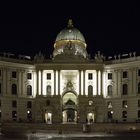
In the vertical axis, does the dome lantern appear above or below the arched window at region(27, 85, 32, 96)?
above

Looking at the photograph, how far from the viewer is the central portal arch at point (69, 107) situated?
419 ft

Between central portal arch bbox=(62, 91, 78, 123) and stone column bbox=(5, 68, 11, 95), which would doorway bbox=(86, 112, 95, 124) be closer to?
central portal arch bbox=(62, 91, 78, 123)

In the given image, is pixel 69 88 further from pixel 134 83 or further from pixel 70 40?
pixel 134 83

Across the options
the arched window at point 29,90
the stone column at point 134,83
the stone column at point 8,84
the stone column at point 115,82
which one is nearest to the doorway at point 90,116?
the stone column at point 115,82

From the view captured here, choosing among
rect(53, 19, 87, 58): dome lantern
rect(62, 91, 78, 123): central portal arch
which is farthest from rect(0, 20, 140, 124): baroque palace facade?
rect(53, 19, 87, 58): dome lantern

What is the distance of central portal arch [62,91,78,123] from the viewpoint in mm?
127794

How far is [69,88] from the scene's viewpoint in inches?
5015

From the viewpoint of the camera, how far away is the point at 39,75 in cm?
12769

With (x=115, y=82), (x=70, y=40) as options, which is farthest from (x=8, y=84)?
(x=115, y=82)

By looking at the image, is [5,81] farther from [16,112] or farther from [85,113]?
[85,113]

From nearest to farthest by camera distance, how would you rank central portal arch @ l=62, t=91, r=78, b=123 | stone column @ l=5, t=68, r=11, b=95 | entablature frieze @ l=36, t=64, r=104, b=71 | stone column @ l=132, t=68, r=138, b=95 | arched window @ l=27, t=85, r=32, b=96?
stone column @ l=132, t=68, r=138, b=95
stone column @ l=5, t=68, r=11, b=95
entablature frieze @ l=36, t=64, r=104, b=71
central portal arch @ l=62, t=91, r=78, b=123
arched window @ l=27, t=85, r=32, b=96

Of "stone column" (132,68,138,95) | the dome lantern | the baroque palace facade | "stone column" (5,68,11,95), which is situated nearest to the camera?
"stone column" (132,68,138,95)

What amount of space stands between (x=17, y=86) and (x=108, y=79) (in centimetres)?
2095

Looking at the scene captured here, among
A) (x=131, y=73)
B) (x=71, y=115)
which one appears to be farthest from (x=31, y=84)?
(x=131, y=73)
